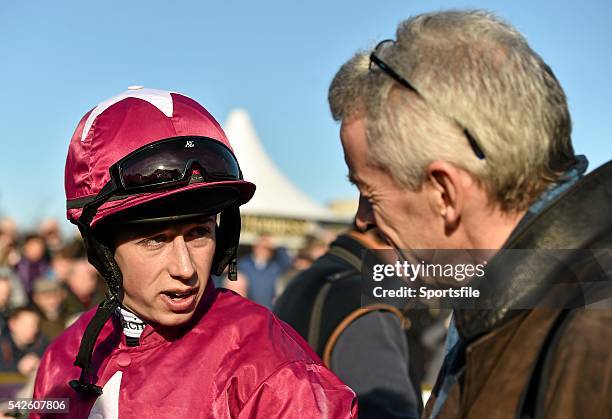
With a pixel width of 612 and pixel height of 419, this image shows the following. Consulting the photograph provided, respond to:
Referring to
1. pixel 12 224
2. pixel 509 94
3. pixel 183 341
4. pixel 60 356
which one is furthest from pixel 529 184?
pixel 12 224

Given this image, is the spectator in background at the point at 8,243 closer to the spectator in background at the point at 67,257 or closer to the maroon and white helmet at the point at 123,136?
the spectator in background at the point at 67,257

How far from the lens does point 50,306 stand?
649 cm

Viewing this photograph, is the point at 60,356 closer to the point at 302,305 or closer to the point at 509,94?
the point at 302,305

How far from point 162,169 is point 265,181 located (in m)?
17.1

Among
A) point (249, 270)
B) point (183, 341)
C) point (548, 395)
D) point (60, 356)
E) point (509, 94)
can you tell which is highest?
point (509, 94)

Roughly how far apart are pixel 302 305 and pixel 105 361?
110 cm

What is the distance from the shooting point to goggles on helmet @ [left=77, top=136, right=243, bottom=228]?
2.31 meters

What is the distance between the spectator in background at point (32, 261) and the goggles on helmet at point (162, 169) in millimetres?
6037

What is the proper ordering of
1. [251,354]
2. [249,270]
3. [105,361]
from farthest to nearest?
[249,270] → [105,361] → [251,354]

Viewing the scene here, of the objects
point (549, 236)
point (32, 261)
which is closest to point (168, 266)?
point (549, 236)

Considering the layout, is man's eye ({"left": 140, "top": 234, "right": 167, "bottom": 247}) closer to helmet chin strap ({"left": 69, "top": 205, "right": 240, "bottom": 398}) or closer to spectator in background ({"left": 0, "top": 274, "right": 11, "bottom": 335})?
helmet chin strap ({"left": 69, "top": 205, "right": 240, "bottom": 398})

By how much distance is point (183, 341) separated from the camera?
7.82 feet

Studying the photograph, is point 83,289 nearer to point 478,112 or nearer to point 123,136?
point 123,136

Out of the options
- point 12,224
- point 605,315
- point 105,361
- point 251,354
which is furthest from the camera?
point 12,224
